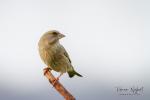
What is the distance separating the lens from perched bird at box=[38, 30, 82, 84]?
8023mm

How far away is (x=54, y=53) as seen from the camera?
8344 mm

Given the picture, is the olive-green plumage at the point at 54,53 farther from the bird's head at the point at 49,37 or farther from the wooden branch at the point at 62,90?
the wooden branch at the point at 62,90

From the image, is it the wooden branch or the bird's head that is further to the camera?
the bird's head

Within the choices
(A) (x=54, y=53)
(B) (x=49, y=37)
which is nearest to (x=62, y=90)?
(B) (x=49, y=37)

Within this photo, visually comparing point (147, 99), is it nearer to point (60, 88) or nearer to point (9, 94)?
point (9, 94)

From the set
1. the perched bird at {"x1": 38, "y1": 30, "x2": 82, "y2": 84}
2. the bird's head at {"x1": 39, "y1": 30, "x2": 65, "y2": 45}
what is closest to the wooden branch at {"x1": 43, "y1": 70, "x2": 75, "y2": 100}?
the perched bird at {"x1": 38, "y1": 30, "x2": 82, "y2": 84}

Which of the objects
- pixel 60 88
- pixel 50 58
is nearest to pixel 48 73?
pixel 50 58

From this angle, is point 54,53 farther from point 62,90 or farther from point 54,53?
point 62,90

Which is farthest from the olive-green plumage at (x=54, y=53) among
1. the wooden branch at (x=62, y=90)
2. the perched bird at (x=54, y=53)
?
the wooden branch at (x=62, y=90)

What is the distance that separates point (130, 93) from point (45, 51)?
59.9 inches

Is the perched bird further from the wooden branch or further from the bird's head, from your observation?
the wooden branch

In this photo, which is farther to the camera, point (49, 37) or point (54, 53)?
point (54, 53)

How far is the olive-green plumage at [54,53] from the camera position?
8.02 m

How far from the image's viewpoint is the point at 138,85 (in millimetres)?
9727
